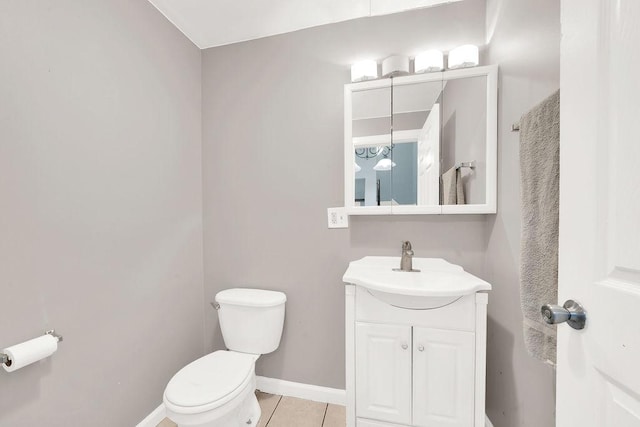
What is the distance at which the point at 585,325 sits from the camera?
0.53m

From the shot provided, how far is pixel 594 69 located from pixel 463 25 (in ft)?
4.02

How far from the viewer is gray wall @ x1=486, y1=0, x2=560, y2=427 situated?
91cm

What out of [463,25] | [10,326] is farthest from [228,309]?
[463,25]

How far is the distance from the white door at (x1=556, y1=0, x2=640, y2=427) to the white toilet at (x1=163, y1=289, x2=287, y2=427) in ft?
3.91

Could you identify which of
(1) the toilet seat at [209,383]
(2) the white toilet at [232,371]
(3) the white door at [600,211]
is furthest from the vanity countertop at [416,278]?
(1) the toilet seat at [209,383]

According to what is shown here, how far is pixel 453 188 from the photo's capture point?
4.60 feet

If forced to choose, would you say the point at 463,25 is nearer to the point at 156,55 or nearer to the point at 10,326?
the point at 156,55

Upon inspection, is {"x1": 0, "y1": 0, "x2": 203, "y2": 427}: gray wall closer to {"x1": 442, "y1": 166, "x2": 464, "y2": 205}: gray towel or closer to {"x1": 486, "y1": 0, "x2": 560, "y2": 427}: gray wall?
{"x1": 442, "y1": 166, "x2": 464, "y2": 205}: gray towel

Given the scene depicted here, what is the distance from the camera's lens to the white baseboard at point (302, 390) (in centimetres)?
160

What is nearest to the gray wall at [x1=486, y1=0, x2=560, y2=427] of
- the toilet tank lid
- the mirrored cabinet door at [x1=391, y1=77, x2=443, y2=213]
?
the mirrored cabinet door at [x1=391, y1=77, x2=443, y2=213]

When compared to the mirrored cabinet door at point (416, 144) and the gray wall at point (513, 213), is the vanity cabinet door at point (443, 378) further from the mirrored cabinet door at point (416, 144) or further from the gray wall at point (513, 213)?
the mirrored cabinet door at point (416, 144)

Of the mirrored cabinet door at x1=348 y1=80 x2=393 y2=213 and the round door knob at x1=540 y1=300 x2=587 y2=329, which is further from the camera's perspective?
the mirrored cabinet door at x1=348 y1=80 x2=393 y2=213

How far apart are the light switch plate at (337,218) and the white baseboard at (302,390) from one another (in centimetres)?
104

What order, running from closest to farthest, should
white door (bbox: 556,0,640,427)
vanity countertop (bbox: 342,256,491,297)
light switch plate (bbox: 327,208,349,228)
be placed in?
white door (bbox: 556,0,640,427) < vanity countertop (bbox: 342,256,491,297) < light switch plate (bbox: 327,208,349,228)
